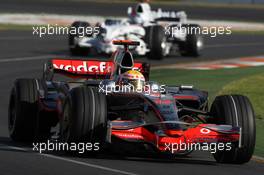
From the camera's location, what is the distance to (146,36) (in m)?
29.7

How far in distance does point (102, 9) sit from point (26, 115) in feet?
148

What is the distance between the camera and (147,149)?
40.3 feet

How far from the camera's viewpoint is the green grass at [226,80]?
63.9 ft

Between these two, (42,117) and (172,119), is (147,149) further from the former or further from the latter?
(42,117)

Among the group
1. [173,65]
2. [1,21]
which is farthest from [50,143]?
[1,21]

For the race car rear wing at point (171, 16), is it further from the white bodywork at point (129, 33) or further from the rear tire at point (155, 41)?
the rear tire at point (155, 41)

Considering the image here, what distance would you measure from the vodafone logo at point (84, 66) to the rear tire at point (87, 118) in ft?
12.0

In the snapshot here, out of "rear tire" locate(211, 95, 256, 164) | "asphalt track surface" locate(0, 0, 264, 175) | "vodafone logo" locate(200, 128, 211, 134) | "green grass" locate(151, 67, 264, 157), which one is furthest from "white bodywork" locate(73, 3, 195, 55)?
"vodafone logo" locate(200, 128, 211, 134)

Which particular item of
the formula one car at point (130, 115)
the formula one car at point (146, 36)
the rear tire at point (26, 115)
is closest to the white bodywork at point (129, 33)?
the formula one car at point (146, 36)

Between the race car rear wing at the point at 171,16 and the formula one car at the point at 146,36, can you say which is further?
the race car rear wing at the point at 171,16

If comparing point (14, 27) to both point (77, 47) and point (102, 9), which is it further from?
point (102, 9)

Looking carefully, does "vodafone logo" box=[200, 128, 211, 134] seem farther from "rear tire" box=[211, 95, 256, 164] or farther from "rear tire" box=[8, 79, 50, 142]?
"rear tire" box=[8, 79, 50, 142]

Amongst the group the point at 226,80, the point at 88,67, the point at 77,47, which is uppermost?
the point at 88,67

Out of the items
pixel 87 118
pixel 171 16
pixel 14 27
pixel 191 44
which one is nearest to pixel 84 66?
pixel 87 118
